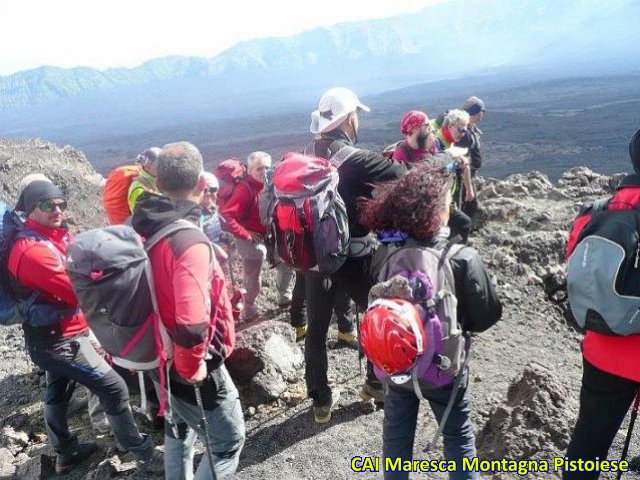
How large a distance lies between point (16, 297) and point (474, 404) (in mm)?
3133

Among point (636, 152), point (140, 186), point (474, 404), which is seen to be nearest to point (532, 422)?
point (474, 404)

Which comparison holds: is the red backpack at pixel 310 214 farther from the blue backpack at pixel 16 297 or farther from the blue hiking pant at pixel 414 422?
the blue backpack at pixel 16 297

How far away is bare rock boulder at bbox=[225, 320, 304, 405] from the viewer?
4.00m

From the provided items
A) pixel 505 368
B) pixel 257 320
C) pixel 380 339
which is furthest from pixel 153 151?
pixel 505 368

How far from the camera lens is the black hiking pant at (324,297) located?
323 cm

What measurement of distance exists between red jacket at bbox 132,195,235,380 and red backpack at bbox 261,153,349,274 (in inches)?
28.2

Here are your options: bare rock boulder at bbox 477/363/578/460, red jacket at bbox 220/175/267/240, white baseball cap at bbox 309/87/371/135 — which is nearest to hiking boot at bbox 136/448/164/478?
bare rock boulder at bbox 477/363/578/460

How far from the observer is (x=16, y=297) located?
3039 mm

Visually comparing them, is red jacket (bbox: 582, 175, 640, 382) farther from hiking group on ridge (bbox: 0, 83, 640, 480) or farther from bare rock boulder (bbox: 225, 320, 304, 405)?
bare rock boulder (bbox: 225, 320, 304, 405)

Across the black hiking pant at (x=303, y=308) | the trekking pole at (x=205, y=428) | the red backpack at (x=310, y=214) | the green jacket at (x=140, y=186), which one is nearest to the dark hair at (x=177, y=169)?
the red backpack at (x=310, y=214)

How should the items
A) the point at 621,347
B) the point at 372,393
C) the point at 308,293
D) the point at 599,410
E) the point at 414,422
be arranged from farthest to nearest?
the point at 372,393 < the point at 308,293 < the point at 414,422 < the point at 599,410 < the point at 621,347

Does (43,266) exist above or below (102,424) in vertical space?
above

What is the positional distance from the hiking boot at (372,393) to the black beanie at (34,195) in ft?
7.90

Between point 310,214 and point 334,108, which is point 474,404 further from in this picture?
point 334,108
